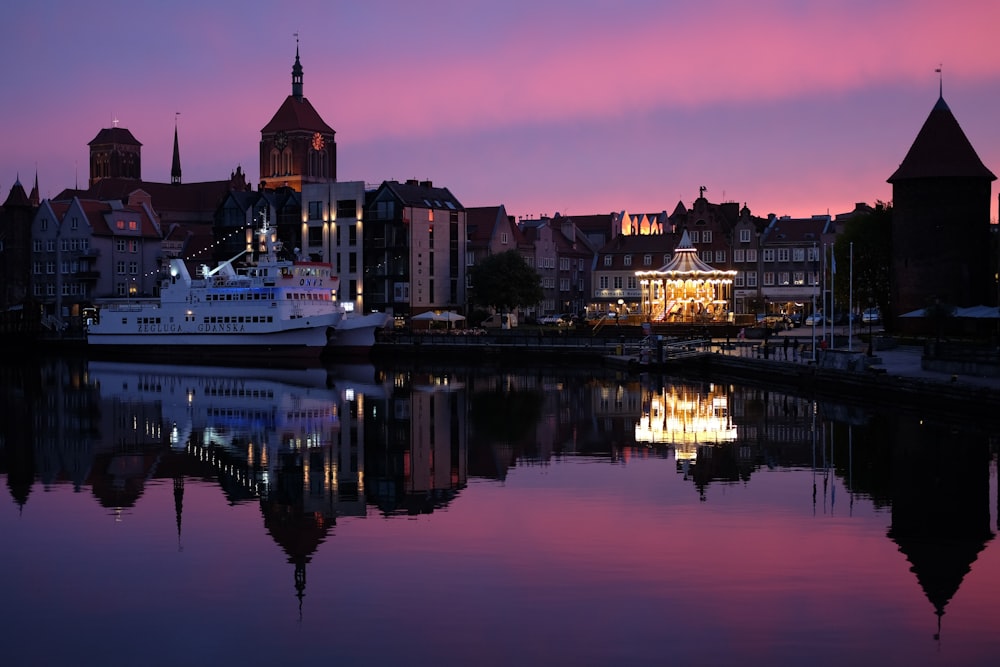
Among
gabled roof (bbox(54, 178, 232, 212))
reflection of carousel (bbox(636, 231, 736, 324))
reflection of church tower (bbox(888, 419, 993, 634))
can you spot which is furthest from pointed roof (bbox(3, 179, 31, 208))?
reflection of church tower (bbox(888, 419, 993, 634))

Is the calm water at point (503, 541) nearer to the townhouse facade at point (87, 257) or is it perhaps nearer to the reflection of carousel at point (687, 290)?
the reflection of carousel at point (687, 290)

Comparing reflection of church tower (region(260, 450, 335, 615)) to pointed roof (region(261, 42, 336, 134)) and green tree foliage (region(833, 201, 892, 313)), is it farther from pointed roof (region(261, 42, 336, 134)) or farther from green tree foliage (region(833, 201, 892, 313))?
pointed roof (region(261, 42, 336, 134))

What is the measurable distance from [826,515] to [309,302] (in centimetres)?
5975

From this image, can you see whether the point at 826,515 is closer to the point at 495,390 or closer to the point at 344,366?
the point at 495,390

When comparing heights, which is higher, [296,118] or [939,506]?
[296,118]

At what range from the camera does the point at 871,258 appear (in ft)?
256

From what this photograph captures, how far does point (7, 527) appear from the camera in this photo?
23.6m

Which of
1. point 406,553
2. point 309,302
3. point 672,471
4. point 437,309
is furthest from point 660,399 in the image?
point 437,309

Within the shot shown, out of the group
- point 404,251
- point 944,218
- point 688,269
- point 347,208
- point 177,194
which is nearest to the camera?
point 944,218

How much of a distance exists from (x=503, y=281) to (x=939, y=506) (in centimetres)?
7162

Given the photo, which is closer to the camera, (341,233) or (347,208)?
(347,208)

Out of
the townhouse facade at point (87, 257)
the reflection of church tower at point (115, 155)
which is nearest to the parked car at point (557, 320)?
the townhouse facade at point (87, 257)

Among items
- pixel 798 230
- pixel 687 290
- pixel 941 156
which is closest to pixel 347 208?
pixel 687 290

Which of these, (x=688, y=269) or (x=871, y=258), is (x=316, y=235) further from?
(x=871, y=258)
